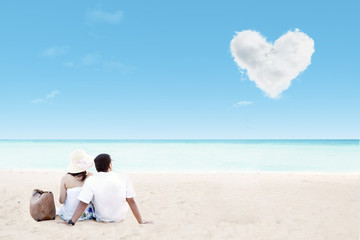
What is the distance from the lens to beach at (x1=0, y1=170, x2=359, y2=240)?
470cm

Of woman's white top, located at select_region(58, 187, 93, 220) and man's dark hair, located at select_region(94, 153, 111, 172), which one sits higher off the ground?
man's dark hair, located at select_region(94, 153, 111, 172)

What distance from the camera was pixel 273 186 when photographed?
9.04 m

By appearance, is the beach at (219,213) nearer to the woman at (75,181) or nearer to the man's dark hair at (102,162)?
the woman at (75,181)

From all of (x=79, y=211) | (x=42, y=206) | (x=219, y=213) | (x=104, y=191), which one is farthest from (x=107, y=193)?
(x=219, y=213)

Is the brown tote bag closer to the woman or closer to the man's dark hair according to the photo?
the woman

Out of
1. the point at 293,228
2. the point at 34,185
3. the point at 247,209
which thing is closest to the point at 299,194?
the point at 247,209

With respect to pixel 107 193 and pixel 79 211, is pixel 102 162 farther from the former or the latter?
pixel 79 211

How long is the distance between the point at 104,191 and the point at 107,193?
0.20 feet

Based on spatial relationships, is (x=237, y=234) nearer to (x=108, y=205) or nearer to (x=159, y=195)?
(x=108, y=205)

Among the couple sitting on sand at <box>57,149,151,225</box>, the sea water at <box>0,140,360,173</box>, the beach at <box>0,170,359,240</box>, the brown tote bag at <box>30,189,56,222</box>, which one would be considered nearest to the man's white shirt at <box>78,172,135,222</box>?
the couple sitting on sand at <box>57,149,151,225</box>

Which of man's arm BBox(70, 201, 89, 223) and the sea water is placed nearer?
man's arm BBox(70, 201, 89, 223)

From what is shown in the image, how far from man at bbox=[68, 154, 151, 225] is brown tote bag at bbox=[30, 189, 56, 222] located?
0.49 m

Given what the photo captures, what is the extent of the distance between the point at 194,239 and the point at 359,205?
4.50 m

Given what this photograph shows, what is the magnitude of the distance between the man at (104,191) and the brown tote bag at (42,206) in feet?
1.62
